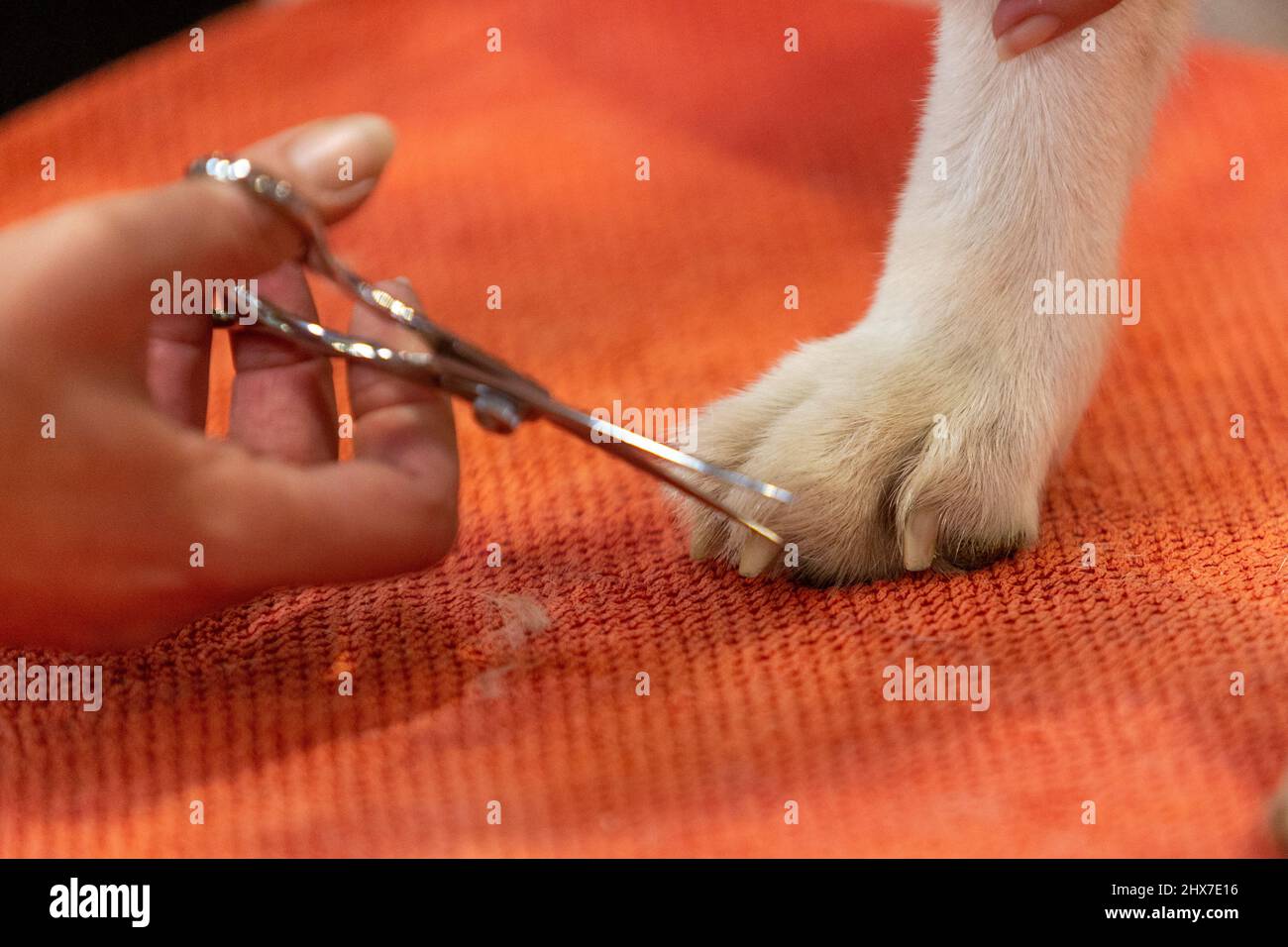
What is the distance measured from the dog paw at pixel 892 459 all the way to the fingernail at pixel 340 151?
0.61 ft

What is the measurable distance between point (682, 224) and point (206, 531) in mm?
586

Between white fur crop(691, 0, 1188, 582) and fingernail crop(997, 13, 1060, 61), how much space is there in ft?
0.03

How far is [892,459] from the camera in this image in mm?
593

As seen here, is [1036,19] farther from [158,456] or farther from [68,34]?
[68,34]

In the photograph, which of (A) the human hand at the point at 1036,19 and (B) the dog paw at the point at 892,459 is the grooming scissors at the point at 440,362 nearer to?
(B) the dog paw at the point at 892,459

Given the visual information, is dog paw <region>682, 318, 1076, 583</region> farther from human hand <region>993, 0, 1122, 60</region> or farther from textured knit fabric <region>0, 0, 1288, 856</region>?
human hand <region>993, 0, 1122, 60</region>

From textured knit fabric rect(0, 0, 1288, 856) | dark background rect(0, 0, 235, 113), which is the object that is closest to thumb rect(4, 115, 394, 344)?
textured knit fabric rect(0, 0, 1288, 856)

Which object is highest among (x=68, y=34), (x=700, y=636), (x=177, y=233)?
(x=68, y=34)

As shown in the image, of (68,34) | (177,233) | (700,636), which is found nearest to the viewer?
(177,233)

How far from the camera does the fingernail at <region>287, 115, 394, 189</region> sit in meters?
0.47

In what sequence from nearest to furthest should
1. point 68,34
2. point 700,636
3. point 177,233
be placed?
point 177,233 < point 700,636 < point 68,34

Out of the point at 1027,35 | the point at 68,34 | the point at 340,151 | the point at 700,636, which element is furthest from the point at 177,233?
the point at 68,34

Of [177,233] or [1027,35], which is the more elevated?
[1027,35]

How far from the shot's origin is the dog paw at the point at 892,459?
0.58 meters
